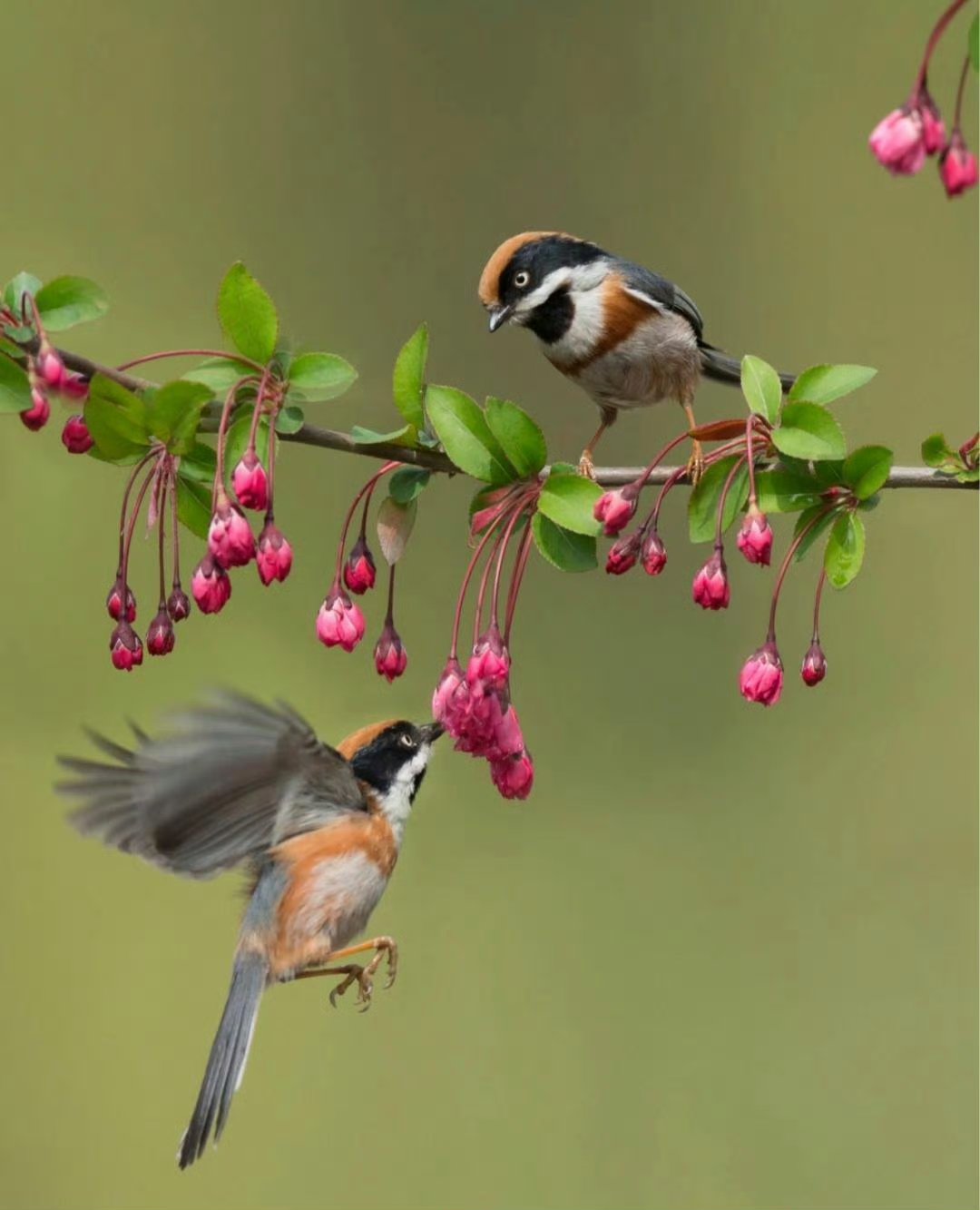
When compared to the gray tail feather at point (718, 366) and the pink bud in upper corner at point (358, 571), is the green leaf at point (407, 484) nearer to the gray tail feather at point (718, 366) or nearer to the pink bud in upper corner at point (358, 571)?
the pink bud in upper corner at point (358, 571)

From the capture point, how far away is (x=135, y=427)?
1.97 meters

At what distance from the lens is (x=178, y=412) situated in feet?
6.38

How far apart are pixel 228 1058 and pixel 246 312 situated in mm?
1025

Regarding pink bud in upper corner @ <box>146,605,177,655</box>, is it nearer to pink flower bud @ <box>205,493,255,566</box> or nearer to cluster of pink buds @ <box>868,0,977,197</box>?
pink flower bud @ <box>205,493,255,566</box>

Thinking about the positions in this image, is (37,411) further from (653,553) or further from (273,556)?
(653,553)

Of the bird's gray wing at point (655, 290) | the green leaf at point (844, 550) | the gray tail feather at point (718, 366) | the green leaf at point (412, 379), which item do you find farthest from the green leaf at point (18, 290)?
the gray tail feather at point (718, 366)

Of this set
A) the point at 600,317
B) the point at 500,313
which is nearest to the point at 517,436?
the point at 500,313

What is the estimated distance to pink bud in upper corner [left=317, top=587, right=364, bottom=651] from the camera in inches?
85.9

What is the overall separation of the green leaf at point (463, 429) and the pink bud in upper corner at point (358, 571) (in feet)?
0.86

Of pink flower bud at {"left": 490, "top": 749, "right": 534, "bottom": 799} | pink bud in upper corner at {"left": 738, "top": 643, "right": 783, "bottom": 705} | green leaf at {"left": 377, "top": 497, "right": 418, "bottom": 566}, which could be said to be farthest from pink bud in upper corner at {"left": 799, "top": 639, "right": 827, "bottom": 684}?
green leaf at {"left": 377, "top": 497, "right": 418, "bottom": 566}

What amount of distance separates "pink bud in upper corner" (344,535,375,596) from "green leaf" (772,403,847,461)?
21.9 inches

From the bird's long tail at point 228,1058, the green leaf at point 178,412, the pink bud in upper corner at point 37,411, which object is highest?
the green leaf at point 178,412

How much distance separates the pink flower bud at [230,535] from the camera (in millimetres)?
1978

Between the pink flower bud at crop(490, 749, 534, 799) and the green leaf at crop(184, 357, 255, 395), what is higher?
the green leaf at crop(184, 357, 255, 395)
